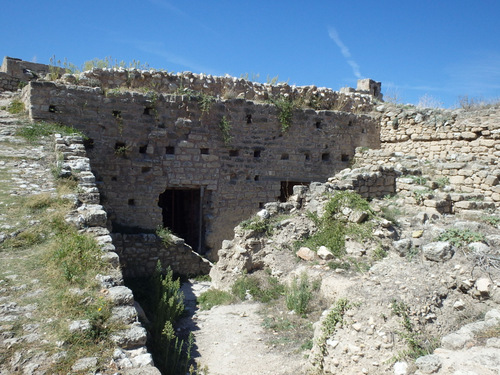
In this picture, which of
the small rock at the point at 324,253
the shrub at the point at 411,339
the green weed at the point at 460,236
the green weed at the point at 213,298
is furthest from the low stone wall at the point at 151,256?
the shrub at the point at 411,339

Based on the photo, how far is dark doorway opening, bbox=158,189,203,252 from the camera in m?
10.7

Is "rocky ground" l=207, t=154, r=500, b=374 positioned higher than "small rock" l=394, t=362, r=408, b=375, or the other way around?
"rocky ground" l=207, t=154, r=500, b=374

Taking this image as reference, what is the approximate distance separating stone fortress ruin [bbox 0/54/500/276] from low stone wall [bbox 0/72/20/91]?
0.02m

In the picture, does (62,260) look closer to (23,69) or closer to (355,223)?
(355,223)

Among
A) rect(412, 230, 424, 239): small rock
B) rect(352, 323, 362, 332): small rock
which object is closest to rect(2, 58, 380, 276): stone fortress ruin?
rect(412, 230, 424, 239): small rock

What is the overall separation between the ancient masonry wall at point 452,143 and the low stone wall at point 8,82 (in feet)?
30.6

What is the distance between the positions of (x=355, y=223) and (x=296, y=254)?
1.11 meters

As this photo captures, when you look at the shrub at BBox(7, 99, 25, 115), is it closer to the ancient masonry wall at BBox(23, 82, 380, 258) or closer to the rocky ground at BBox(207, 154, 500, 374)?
the ancient masonry wall at BBox(23, 82, 380, 258)

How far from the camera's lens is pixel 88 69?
9477 mm

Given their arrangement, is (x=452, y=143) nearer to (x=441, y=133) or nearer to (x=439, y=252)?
(x=441, y=133)

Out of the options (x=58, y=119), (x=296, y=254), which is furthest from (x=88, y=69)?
(x=296, y=254)

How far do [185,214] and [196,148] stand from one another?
2.41 metres

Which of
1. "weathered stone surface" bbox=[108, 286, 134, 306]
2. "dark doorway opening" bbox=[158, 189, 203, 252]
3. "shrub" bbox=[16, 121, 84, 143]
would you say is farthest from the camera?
"dark doorway opening" bbox=[158, 189, 203, 252]

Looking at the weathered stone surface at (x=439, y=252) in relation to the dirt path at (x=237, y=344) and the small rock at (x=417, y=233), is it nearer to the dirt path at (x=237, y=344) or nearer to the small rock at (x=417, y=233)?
the small rock at (x=417, y=233)
